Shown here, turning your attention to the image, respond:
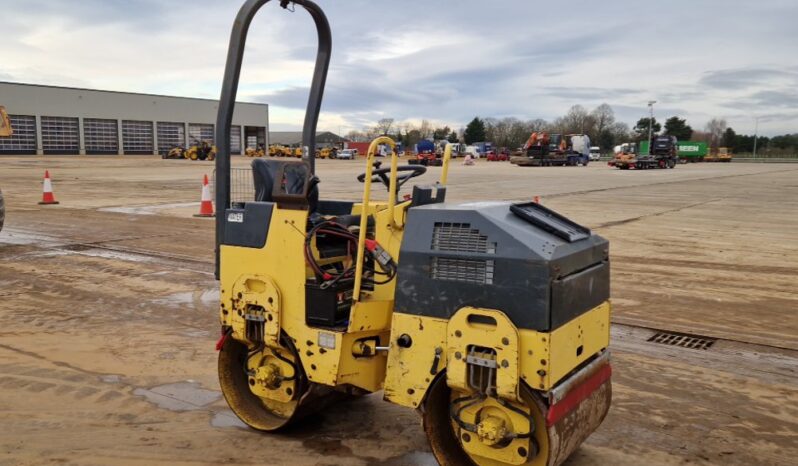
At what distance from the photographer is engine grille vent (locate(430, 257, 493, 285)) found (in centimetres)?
288

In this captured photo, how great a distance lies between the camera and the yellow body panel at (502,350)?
2752 millimetres

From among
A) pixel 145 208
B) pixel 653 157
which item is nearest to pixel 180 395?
pixel 145 208

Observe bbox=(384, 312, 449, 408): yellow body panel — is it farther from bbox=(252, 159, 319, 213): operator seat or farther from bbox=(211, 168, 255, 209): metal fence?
bbox=(211, 168, 255, 209): metal fence

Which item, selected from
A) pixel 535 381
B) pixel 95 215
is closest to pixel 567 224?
pixel 535 381

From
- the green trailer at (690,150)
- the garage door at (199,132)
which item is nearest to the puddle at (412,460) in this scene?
the garage door at (199,132)

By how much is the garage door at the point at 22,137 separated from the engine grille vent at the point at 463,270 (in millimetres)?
70476

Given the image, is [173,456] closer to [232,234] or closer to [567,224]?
[232,234]

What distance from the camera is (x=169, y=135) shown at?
75.6 metres

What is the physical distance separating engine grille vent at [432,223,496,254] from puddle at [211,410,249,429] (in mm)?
1850

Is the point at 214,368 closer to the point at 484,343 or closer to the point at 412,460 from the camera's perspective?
the point at 412,460

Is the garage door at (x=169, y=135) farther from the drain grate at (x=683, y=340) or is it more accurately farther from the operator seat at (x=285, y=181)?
the operator seat at (x=285, y=181)

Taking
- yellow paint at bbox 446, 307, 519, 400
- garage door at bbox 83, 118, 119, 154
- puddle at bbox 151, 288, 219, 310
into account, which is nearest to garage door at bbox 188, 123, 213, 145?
garage door at bbox 83, 118, 119, 154

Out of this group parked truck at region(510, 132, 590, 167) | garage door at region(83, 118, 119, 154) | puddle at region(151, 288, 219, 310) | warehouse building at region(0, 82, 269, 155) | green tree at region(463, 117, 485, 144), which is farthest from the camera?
green tree at region(463, 117, 485, 144)

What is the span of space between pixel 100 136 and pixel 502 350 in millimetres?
75352
